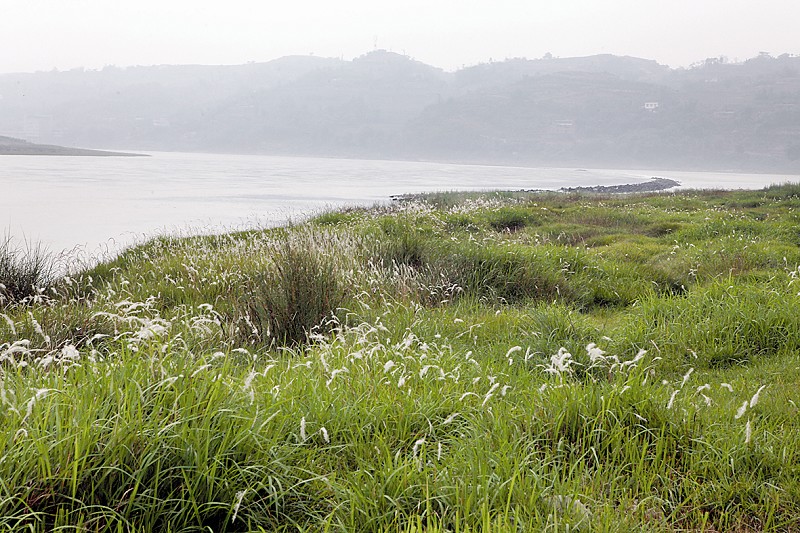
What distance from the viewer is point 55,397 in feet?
9.16

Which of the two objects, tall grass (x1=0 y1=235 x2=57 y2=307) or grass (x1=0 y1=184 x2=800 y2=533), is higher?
grass (x1=0 y1=184 x2=800 y2=533)

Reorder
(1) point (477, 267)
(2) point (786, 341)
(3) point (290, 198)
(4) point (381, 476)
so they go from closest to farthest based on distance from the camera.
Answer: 1. (4) point (381, 476)
2. (2) point (786, 341)
3. (1) point (477, 267)
4. (3) point (290, 198)

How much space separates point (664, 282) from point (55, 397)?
9.02m

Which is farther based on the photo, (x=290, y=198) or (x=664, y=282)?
(x=290, y=198)

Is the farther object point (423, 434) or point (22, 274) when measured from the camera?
point (22, 274)

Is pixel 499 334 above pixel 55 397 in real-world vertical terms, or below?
below

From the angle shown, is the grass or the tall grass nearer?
the grass

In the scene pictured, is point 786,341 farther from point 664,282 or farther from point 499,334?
point 664,282

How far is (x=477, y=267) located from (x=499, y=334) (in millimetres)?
3118

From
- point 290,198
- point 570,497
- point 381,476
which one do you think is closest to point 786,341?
point 570,497

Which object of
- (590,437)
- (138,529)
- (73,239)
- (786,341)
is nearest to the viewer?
(138,529)

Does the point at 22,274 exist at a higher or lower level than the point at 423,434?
lower

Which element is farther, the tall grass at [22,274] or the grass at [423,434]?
the tall grass at [22,274]

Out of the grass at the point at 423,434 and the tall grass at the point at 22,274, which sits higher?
the grass at the point at 423,434
